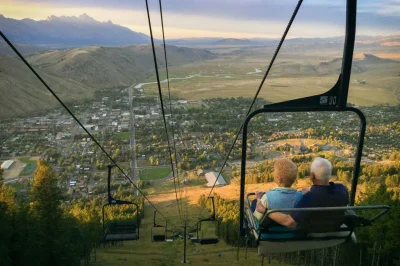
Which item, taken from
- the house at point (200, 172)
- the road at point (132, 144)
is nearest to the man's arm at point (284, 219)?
the road at point (132, 144)

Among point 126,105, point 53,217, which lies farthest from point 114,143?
point 53,217

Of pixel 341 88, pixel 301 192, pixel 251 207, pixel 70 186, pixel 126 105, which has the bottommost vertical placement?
pixel 70 186

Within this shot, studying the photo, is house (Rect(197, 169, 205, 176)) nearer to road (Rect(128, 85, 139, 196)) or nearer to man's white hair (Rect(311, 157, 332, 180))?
road (Rect(128, 85, 139, 196))

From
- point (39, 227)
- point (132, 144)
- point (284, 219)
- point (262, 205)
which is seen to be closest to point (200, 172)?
point (132, 144)

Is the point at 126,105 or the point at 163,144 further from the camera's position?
the point at 126,105

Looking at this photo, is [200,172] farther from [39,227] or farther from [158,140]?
[39,227]

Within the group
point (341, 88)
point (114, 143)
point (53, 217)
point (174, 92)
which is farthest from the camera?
point (174, 92)

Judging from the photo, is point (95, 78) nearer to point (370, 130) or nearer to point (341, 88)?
point (370, 130)
